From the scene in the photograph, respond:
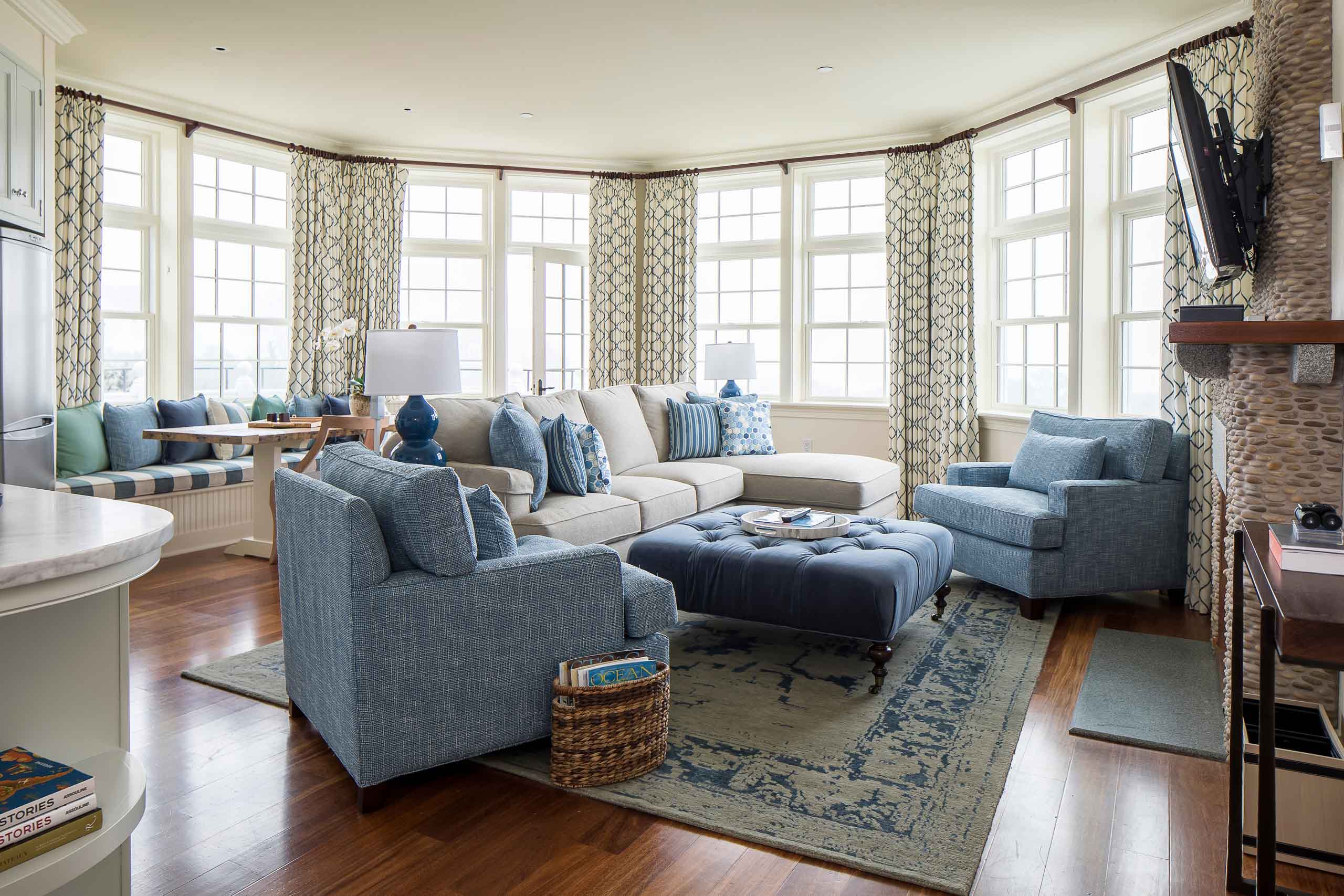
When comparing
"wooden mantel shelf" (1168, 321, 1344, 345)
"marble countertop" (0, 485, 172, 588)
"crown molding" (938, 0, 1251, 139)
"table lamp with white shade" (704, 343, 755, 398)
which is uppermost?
"crown molding" (938, 0, 1251, 139)

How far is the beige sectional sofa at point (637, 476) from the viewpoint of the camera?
4.12 meters

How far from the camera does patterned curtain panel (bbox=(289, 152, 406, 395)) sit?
6.85 meters

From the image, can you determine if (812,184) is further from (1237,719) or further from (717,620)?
(1237,719)

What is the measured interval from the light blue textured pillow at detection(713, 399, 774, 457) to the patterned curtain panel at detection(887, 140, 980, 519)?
4.09 feet

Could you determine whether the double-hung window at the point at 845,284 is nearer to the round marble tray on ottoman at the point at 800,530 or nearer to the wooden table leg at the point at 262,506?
the round marble tray on ottoman at the point at 800,530

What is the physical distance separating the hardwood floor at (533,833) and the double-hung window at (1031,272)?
3604 mm

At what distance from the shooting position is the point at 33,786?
1.19 m

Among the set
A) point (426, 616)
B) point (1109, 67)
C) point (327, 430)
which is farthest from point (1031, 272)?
point (426, 616)

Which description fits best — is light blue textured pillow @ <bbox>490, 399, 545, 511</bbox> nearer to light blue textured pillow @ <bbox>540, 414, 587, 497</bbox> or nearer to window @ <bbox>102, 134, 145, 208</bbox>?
light blue textured pillow @ <bbox>540, 414, 587, 497</bbox>

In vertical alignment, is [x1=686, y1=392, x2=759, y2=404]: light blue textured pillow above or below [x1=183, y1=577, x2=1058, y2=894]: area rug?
above

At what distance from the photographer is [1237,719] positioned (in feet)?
6.64

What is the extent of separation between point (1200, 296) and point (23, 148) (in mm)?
5737

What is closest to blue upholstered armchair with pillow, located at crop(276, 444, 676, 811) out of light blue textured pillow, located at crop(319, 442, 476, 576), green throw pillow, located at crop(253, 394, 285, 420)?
light blue textured pillow, located at crop(319, 442, 476, 576)

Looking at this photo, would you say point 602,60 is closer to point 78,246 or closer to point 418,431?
point 418,431
